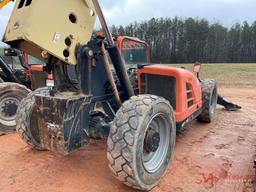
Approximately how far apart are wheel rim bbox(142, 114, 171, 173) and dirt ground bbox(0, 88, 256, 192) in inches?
10.2

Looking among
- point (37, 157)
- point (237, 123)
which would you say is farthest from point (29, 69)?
point (237, 123)

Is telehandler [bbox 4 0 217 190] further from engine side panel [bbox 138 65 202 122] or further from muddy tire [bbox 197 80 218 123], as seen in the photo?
muddy tire [bbox 197 80 218 123]

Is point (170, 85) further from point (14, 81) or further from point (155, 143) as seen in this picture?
point (14, 81)

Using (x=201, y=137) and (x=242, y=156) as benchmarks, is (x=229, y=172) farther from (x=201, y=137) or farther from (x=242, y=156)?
(x=201, y=137)

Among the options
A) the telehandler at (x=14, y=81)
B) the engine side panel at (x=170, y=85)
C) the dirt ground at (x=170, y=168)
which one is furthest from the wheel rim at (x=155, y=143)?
the telehandler at (x=14, y=81)

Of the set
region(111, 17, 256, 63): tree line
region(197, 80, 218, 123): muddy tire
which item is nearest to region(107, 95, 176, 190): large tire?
region(197, 80, 218, 123): muddy tire

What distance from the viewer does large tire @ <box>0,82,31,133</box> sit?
5621mm

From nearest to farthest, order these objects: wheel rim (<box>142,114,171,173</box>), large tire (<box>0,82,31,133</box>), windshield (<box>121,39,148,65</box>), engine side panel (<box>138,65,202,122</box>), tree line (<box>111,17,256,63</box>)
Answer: wheel rim (<box>142,114,171,173</box>) → engine side panel (<box>138,65,202,122</box>) → windshield (<box>121,39,148,65</box>) → large tire (<box>0,82,31,133</box>) → tree line (<box>111,17,256,63</box>)

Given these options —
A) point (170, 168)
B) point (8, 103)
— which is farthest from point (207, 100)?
point (8, 103)

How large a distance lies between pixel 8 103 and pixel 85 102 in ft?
11.0

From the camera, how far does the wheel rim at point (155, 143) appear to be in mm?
3189

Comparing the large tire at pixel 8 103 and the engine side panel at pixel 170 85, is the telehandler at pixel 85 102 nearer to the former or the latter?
the engine side panel at pixel 170 85

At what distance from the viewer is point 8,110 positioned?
572 cm

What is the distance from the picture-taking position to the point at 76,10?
291 cm
